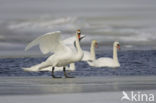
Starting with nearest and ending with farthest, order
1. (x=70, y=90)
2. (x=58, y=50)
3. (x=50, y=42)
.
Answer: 1. (x=70, y=90)
2. (x=50, y=42)
3. (x=58, y=50)

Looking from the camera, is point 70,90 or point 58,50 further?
point 58,50

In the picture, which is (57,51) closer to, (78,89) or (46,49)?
(46,49)

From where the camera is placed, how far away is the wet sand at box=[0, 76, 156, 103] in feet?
34.3

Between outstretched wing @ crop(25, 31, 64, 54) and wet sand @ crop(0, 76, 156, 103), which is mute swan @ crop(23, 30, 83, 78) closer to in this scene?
outstretched wing @ crop(25, 31, 64, 54)

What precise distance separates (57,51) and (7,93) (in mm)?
5060

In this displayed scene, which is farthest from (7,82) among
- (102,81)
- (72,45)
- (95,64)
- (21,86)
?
(95,64)

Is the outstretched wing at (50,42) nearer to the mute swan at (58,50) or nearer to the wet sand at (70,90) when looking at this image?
the mute swan at (58,50)

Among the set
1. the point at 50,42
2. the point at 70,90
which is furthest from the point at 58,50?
the point at 70,90

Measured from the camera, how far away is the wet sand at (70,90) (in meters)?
10.5

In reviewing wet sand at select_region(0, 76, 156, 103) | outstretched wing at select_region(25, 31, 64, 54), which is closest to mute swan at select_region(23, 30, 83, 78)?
outstretched wing at select_region(25, 31, 64, 54)

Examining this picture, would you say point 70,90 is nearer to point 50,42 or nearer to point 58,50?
point 50,42

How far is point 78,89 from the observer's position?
40.0 ft

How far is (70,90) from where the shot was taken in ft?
39.6

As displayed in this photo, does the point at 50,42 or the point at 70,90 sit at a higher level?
the point at 50,42
